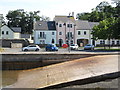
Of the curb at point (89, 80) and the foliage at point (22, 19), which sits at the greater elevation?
the foliage at point (22, 19)

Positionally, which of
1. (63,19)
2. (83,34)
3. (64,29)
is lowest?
(83,34)

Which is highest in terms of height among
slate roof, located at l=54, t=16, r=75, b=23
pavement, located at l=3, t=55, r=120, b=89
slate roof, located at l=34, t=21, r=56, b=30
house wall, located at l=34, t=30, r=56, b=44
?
slate roof, located at l=54, t=16, r=75, b=23

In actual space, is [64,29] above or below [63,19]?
below

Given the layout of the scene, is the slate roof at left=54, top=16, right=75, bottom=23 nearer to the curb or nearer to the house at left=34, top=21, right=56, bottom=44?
the house at left=34, top=21, right=56, bottom=44

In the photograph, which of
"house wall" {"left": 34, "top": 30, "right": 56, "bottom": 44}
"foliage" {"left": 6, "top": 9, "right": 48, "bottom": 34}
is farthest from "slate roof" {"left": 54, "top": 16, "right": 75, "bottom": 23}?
"foliage" {"left": 6, "top": 9, "right": 48, "bottom": 34}

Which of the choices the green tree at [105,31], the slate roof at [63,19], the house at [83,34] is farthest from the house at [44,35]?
the green tree at [105,31]

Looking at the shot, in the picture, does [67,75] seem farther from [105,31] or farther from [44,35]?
[44,35]

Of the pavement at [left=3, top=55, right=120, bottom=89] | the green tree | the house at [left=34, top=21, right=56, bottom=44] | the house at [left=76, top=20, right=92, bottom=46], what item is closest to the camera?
the pavement at [left=3, top=55, right=120, bottom=89]

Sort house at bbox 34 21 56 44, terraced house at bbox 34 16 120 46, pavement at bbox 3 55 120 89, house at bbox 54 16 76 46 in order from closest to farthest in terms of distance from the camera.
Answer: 1. pavement at bbox 3 55 120 89
2. house at bbox 34 21 56 44
3. terraced house at bbox 34 16 120 46
4. house at bbox 54 16 76 46

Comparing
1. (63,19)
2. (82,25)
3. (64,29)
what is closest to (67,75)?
(64,29)

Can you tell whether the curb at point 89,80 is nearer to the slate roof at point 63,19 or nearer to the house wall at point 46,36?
the house wall at point 46,36

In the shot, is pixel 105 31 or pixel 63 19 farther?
pixel 63 19

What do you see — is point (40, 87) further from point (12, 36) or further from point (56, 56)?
point (12, 36)

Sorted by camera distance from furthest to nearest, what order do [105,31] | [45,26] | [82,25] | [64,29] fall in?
[82,25] → [45,26] → [64,29] → [105,31]
